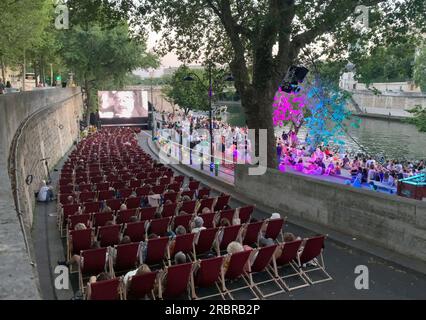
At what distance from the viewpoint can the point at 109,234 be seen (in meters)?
9.43

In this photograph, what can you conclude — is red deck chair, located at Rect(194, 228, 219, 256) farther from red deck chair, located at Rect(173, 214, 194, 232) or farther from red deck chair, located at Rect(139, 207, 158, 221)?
red deck chair, located at Rect(139, 207, 158, 221)

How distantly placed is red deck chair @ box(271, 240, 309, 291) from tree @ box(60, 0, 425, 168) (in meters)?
7.27

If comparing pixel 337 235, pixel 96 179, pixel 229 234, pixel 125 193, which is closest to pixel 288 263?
pixel 229 234

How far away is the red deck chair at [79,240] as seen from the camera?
8.84 metres

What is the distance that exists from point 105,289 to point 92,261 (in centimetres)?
182

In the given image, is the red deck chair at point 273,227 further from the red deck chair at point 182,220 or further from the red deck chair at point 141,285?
the red deck chair at point 141,285

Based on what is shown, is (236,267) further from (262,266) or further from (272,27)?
(272,27)

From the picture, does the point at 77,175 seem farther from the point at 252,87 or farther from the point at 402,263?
the point at 402,263

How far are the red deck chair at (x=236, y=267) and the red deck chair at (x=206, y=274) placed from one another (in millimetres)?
152

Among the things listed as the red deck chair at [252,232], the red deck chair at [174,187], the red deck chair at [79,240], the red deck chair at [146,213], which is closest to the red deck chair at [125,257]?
the red deck chair at [79,240]
